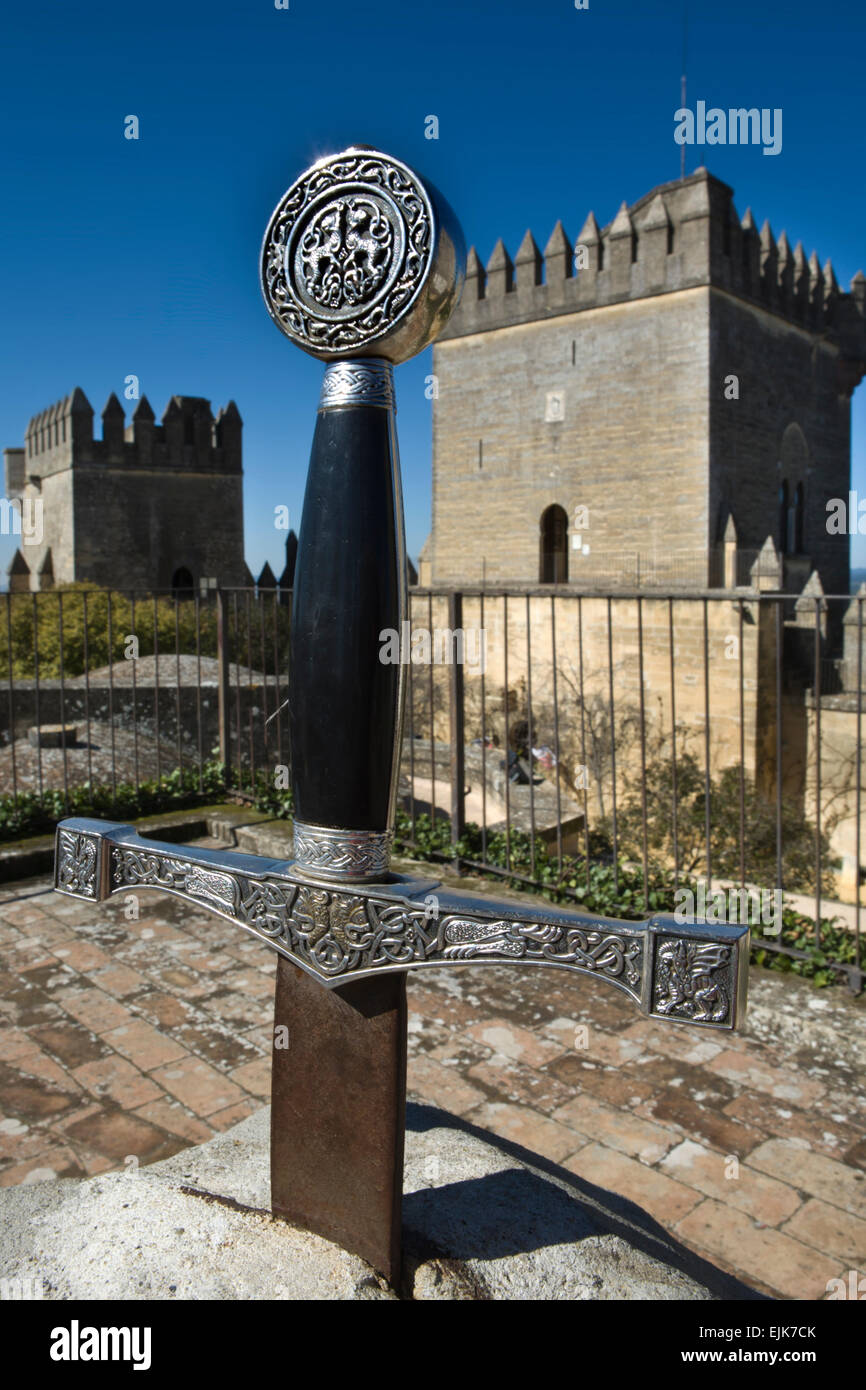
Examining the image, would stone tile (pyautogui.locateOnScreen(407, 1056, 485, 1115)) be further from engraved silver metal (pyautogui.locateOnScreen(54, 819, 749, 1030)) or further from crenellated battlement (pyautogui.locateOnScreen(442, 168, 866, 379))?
crenellated battlement (pyautogui.locateOnScreen(442, 168, 866, 379))

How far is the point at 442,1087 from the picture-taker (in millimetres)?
3055

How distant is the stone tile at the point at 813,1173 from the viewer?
249 cm

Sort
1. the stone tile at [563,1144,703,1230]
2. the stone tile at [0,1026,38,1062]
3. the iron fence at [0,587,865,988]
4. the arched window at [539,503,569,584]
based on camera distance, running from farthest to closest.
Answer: the arched window at [539,503,569,584], the iron fence at [0,587,865,988], the stone tile at [0,1026,38,1062], the stone tile at [563,1144,703,1230]

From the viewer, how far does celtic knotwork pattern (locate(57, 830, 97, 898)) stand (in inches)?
62.2

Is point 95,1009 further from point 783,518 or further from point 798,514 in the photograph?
point 798,514

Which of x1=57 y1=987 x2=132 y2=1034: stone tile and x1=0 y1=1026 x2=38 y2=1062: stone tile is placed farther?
x1=57 y1=987 x2=132 y2=1034: stone tile

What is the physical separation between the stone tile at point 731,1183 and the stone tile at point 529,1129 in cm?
27

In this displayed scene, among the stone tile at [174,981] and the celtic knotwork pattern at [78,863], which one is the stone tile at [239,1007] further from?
the celtic knotwork pattern at [78,863]

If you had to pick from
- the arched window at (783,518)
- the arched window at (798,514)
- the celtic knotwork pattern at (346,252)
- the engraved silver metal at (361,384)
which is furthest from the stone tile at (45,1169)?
the arched window at (798,514)

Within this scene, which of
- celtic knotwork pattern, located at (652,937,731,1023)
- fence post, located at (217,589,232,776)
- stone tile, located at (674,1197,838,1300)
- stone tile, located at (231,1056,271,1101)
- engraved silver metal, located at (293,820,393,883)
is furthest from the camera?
fence post, located at (217,589,232,776)

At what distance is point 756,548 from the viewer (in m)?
22.3

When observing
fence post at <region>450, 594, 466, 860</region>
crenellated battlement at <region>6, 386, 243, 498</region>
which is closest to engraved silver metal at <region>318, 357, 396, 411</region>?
fence post at <region>450, 594, 466, 860</region>

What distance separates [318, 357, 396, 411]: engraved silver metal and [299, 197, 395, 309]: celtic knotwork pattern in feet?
0.28
